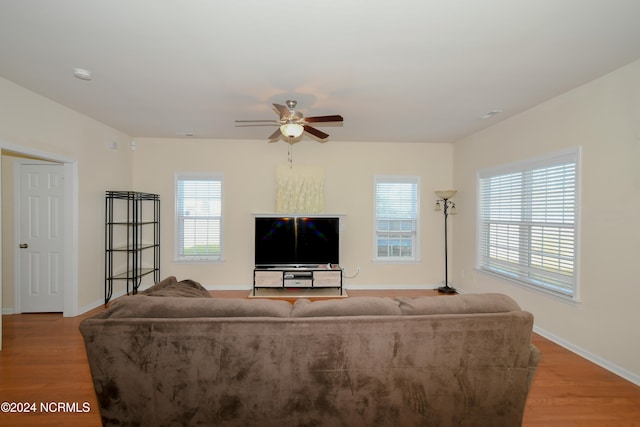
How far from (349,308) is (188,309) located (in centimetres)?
96

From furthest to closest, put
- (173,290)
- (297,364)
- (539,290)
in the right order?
1. (539,290)
2. (173,290)
3. (297,364)

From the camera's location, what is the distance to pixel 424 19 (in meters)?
2.07

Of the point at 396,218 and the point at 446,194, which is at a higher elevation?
the point at 446,194

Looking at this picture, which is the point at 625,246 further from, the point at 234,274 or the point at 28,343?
the point at 28,343

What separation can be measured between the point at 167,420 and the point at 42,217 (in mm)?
3993

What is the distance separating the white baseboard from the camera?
2.66m

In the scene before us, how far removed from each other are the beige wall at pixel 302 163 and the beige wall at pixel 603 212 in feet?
6.87

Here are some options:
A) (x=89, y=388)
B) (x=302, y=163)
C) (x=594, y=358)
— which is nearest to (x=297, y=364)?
(x=89, y=388)

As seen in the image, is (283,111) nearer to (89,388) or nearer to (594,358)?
(89,388)

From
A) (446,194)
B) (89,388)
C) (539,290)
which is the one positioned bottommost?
(89,388)

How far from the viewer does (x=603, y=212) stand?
9.66 ft

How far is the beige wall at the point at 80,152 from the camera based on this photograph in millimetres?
3264

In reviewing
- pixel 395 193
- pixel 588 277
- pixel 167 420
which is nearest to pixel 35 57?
pixel 167 420

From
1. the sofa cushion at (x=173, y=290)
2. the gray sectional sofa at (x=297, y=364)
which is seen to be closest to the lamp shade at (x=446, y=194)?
the gray sectional sofa at (x=297, y=364)
